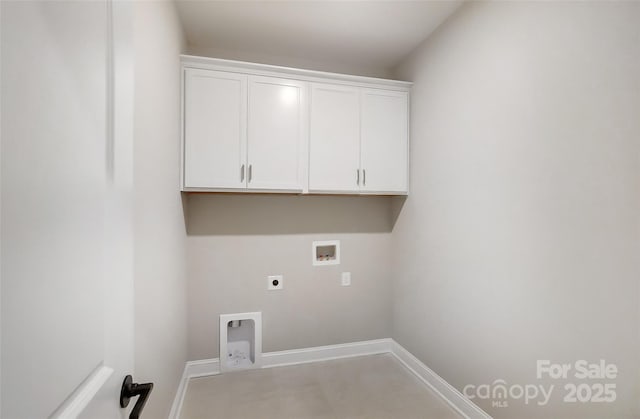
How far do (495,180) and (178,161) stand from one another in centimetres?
205

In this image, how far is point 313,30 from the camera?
2230 millimetres

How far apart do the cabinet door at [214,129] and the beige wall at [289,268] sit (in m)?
0.37

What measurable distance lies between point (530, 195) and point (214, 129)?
6.67 ft

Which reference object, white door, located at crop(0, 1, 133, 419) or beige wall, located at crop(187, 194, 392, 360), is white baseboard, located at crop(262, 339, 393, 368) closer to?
beige wall, located at crop(187, 194, 392, 360)

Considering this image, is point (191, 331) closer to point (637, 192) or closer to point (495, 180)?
point (495, 180)

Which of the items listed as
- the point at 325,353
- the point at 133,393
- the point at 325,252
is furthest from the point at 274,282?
the point at 133,393

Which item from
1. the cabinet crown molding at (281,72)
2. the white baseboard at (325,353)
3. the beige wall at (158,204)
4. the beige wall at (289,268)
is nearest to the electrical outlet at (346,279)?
the beige wall at (289,268)

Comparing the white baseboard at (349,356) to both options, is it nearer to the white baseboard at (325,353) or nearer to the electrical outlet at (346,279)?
the white baseboard at (325,353)

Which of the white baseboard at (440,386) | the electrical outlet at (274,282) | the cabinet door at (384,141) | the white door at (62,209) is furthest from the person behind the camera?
the electrical outlet at (274,282)

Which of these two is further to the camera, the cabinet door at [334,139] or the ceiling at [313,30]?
the cabinet door at [334,139]

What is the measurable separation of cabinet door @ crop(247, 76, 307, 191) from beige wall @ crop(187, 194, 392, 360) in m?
0.35

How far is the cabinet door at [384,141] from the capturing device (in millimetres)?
2479

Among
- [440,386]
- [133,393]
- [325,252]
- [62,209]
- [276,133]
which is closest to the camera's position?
[62,209]

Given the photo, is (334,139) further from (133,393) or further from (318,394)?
(133,393)
